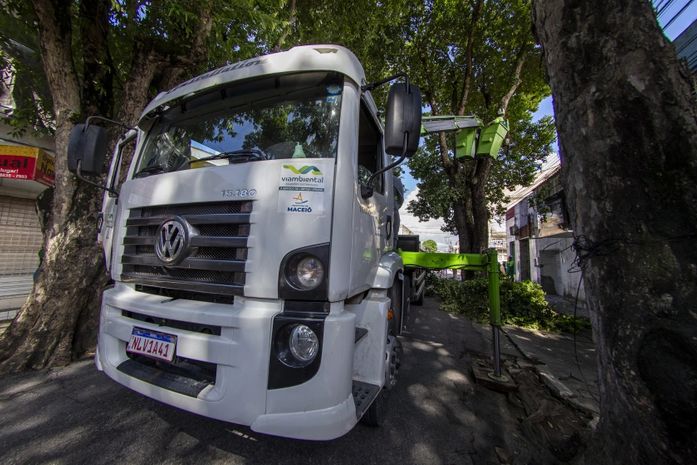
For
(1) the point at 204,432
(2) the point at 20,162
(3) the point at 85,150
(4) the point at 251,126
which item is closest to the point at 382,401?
(1) the point at 204,432

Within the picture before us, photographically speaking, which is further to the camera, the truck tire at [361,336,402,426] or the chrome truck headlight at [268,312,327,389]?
the truck tire at [361,336,402,426]

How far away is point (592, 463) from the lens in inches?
58.8

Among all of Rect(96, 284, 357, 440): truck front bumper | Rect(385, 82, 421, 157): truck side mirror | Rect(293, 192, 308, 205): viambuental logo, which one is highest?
Rect(385, 82, 421, 157): truck side mirror

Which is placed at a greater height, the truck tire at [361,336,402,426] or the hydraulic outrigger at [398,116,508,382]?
the hydraulic outrigger at [398,116,508,382]

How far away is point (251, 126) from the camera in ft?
7.42

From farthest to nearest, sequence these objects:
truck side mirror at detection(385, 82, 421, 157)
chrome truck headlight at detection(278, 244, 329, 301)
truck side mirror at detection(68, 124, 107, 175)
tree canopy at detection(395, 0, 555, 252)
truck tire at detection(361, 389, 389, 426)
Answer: tree canopy at detection(395, 0, 555, 252) → truck side mirror at detection(68, 124, 107, 175) → truck tire at detection(361, 389, 389, 426) → truck side mirror at detection(385, 82, 421, 157) → chrome truck headlight at detection(278, 244, 329, 301)

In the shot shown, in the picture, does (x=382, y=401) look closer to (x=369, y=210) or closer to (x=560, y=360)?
(x=369, y=210)

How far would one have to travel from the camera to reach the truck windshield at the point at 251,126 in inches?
80.2

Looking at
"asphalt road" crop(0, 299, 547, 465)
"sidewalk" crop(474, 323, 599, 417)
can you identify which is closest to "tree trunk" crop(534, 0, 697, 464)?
"asphalt road" crop(0, 299, 547, 465)

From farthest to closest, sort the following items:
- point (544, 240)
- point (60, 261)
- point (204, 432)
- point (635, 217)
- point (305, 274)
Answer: point (544, 240)
point (60, 261)
point (204, 432)
point (305, 274)
point (635, 217)

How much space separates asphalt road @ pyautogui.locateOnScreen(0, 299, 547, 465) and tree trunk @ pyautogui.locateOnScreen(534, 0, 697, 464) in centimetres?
108

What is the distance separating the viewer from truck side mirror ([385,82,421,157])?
1.90 m

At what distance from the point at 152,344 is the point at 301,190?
4.33 feet

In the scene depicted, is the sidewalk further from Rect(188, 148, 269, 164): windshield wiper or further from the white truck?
Rect(188, 148, 269, 164): windshield wiper
